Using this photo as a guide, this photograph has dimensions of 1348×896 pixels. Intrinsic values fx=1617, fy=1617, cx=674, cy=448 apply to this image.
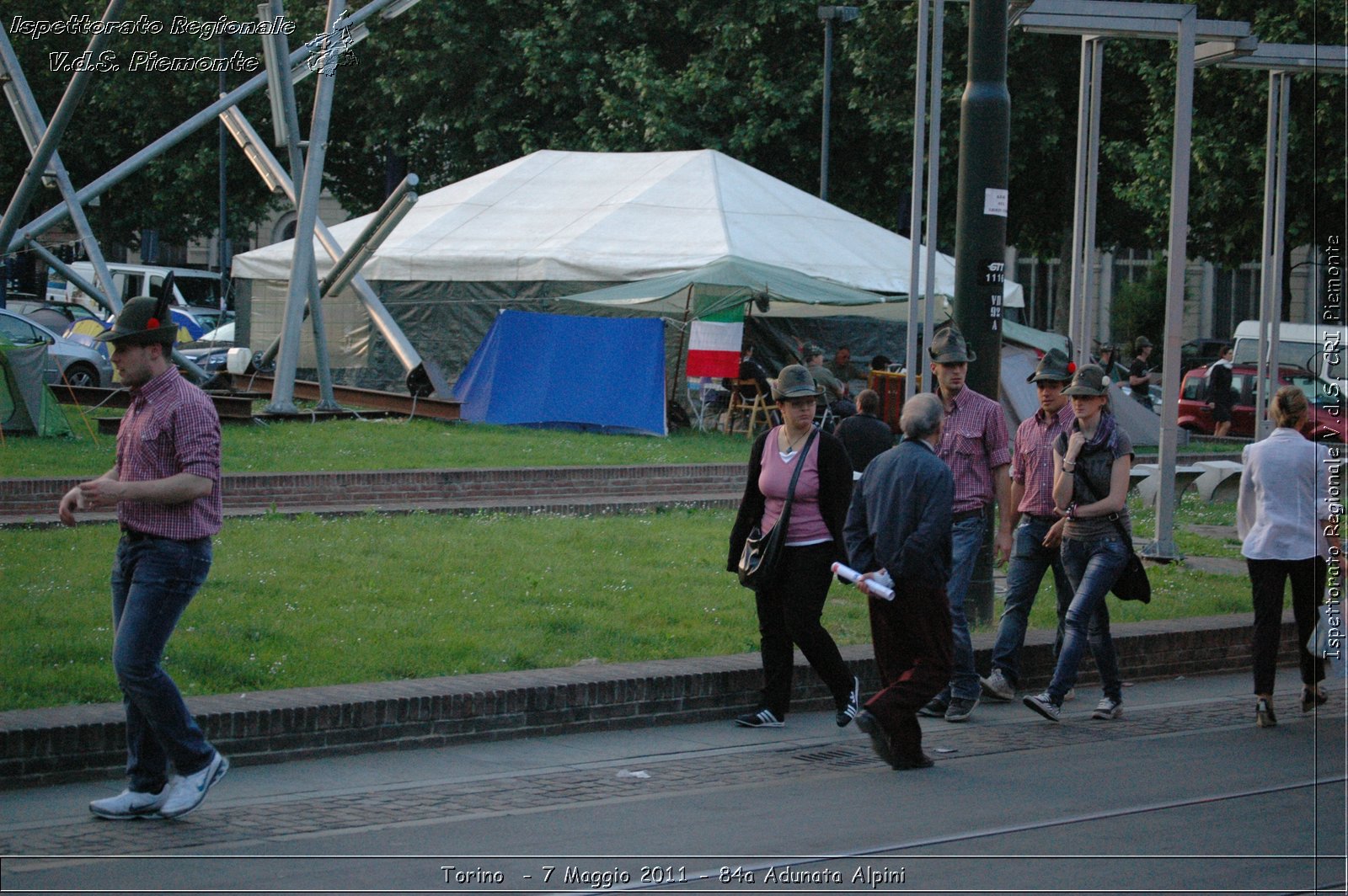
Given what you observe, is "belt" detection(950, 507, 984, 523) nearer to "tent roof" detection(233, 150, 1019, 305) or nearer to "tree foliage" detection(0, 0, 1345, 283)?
"tent roof" detection(233, 150, 1019, 305)

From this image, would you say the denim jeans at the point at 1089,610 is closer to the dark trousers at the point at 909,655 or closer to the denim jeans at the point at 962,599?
the denim jeans at the point at 962,599

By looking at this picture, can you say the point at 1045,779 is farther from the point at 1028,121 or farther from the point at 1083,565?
the point at 1028,121

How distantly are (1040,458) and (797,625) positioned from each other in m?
1.89

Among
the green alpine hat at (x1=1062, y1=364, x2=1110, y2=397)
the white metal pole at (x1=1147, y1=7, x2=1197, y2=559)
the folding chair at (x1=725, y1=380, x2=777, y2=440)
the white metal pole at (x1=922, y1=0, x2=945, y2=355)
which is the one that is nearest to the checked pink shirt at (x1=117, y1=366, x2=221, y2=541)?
the green alpine hat at (x1=1062, y1=364, x2=1110, y2=397)

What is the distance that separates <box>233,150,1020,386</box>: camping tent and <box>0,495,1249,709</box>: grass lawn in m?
12.1

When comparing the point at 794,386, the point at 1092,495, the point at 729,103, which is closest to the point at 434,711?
the point at 794,386

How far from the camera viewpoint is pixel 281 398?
69.6 ft

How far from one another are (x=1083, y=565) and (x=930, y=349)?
4.77 feet

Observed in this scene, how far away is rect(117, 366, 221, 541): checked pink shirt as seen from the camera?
594 cm

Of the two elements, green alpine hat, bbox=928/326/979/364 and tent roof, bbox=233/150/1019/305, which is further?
tent roof, bbox=233/150/1019/305

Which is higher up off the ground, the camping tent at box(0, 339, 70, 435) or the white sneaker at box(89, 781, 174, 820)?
the camping tent at box(0, 339, 70, 435)

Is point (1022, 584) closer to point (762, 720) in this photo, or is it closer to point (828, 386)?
point (762, 720)

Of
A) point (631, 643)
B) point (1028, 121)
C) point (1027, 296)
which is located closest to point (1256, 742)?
point (631, 643)

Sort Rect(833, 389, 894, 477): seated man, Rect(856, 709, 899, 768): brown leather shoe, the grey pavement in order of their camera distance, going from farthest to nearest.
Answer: Rect(833, 389, 894, 477): seated man → Rect(856, 709, 899, 768): brown leather shoe → the grey pavement
